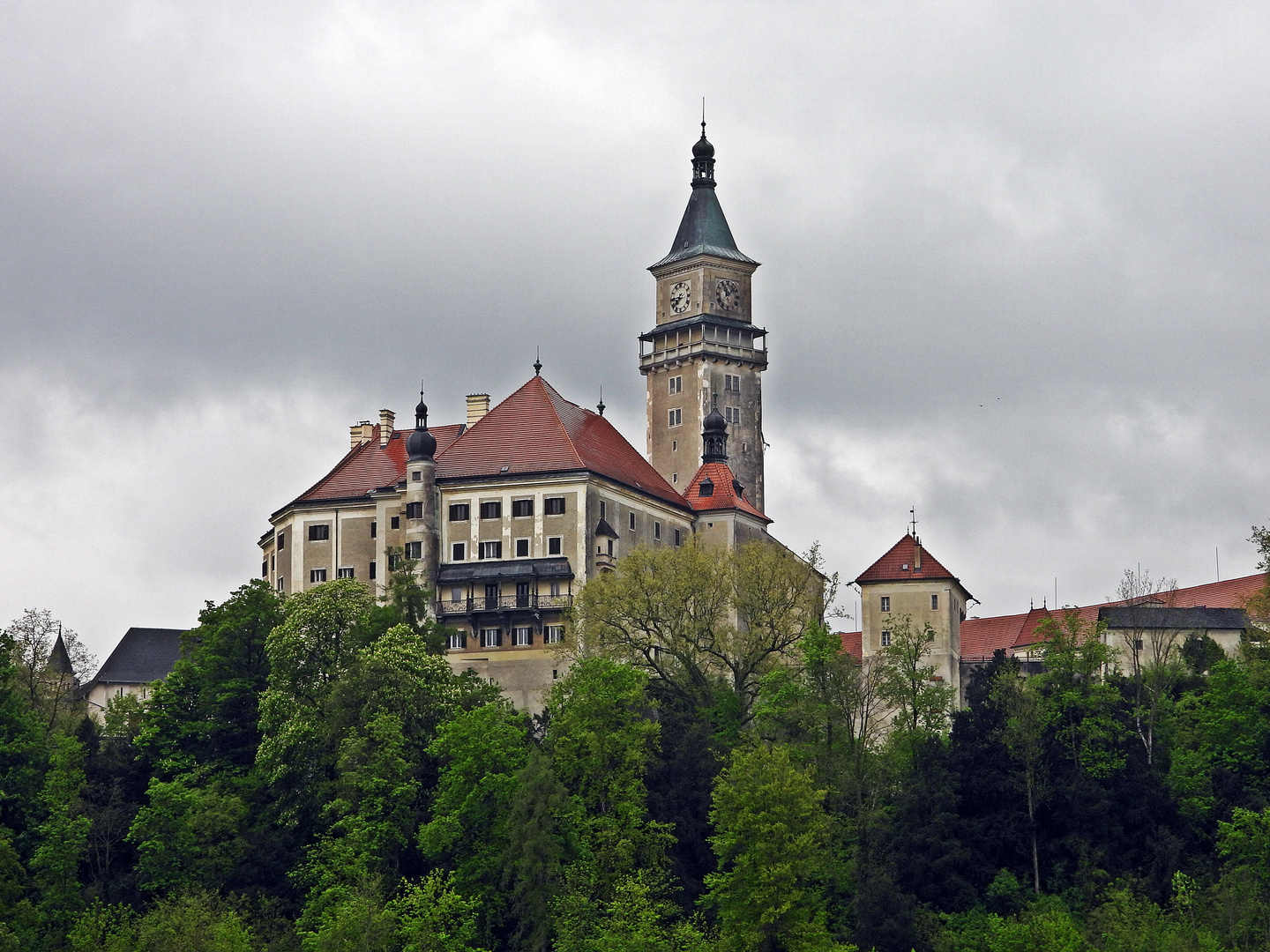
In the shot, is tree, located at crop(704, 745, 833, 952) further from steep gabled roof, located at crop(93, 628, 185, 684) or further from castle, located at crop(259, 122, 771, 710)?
steep gabled roof, located at crop(93, 628, 185, 684)

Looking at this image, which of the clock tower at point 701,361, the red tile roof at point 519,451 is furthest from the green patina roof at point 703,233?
the red tile roof at point 519,451

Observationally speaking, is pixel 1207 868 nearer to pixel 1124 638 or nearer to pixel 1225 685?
pixel 1225 685

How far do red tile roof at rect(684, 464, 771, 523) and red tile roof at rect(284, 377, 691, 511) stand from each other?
1130 mm

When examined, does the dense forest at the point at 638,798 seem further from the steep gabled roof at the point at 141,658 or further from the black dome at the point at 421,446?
the steep gabled roof at the point at 141,658

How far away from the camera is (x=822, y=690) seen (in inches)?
3300

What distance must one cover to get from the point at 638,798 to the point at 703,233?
44.8 m

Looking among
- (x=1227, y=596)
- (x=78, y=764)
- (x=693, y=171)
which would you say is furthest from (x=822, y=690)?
(x=693, y=171)

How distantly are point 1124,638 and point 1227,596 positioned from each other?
13.7 metres

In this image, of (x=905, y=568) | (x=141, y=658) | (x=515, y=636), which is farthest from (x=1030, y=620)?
(x=141, y=658)

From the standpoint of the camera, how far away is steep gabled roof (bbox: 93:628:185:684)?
4692 inches

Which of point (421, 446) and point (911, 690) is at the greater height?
point (421, 446)

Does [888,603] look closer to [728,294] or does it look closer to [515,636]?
[515,636]

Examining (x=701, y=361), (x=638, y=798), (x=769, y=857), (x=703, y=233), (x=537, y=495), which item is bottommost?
(x=769, y=857)

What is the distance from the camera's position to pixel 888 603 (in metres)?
101
